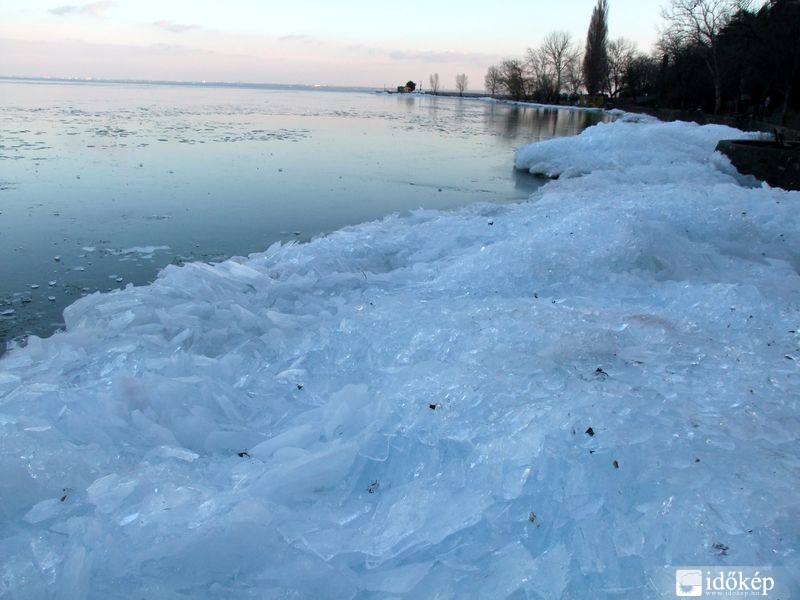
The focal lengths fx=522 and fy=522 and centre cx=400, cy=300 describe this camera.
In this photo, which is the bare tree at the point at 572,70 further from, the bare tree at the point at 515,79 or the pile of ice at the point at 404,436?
the pile of ice at the point at 404,436

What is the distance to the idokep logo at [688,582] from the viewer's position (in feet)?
4.60

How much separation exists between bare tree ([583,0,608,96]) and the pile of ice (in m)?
59.7

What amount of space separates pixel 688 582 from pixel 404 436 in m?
1.04

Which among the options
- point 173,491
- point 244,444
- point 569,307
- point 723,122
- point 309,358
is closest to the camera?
point 173,491

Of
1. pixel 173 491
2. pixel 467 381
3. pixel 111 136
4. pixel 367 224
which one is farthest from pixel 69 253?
pixel 111 136

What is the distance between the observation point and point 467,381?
235 centimetres

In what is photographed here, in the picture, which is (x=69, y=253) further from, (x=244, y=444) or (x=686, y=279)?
(x=686, y=279)

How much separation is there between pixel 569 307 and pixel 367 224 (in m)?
3.06

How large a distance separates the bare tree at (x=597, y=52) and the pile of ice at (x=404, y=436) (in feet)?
196

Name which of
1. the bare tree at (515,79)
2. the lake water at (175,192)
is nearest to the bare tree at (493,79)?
the bare tree at (515,79)

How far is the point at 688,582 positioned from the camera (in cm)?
143

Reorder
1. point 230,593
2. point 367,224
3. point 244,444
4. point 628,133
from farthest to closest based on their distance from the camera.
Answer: point 628,133 < point 367,224 < point 244,444 < point 230,593

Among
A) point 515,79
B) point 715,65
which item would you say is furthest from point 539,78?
point 715,65

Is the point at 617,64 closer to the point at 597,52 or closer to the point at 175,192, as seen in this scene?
the point at 597,52
